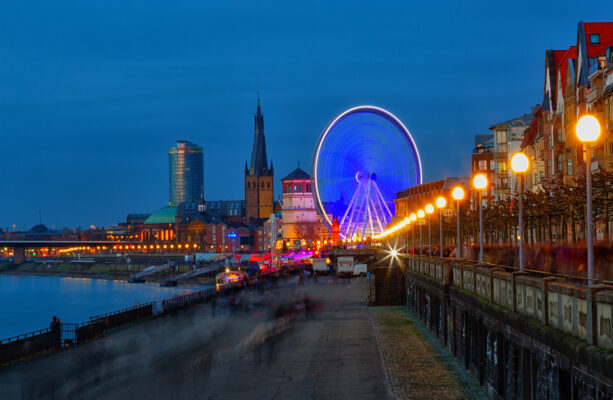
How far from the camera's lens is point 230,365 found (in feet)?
143

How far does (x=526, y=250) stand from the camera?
46.8m

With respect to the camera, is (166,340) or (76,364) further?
(166,340)

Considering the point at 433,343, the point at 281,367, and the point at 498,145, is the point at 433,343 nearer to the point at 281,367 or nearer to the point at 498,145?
the point at 281,367

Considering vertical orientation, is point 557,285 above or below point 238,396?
above

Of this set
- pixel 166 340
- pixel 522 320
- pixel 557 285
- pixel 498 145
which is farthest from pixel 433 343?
pixel 498 145

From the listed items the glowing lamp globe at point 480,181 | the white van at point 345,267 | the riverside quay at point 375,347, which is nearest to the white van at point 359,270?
the white van at point 345,267

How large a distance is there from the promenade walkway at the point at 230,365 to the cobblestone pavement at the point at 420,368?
0.42ft

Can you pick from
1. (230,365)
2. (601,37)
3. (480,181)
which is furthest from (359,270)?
(480,181)

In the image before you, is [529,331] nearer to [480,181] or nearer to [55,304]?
[480,181]

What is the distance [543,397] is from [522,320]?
2316 mm

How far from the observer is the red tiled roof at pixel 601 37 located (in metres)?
60.5

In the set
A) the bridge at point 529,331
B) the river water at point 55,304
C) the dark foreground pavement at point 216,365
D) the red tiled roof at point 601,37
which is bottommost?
the river water at point 55,304

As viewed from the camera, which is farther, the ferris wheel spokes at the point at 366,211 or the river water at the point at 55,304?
the ferris wheel spokes at the point at 366,211

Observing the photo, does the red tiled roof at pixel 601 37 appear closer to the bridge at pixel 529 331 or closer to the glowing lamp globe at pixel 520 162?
the bridge at pixel 529 331
